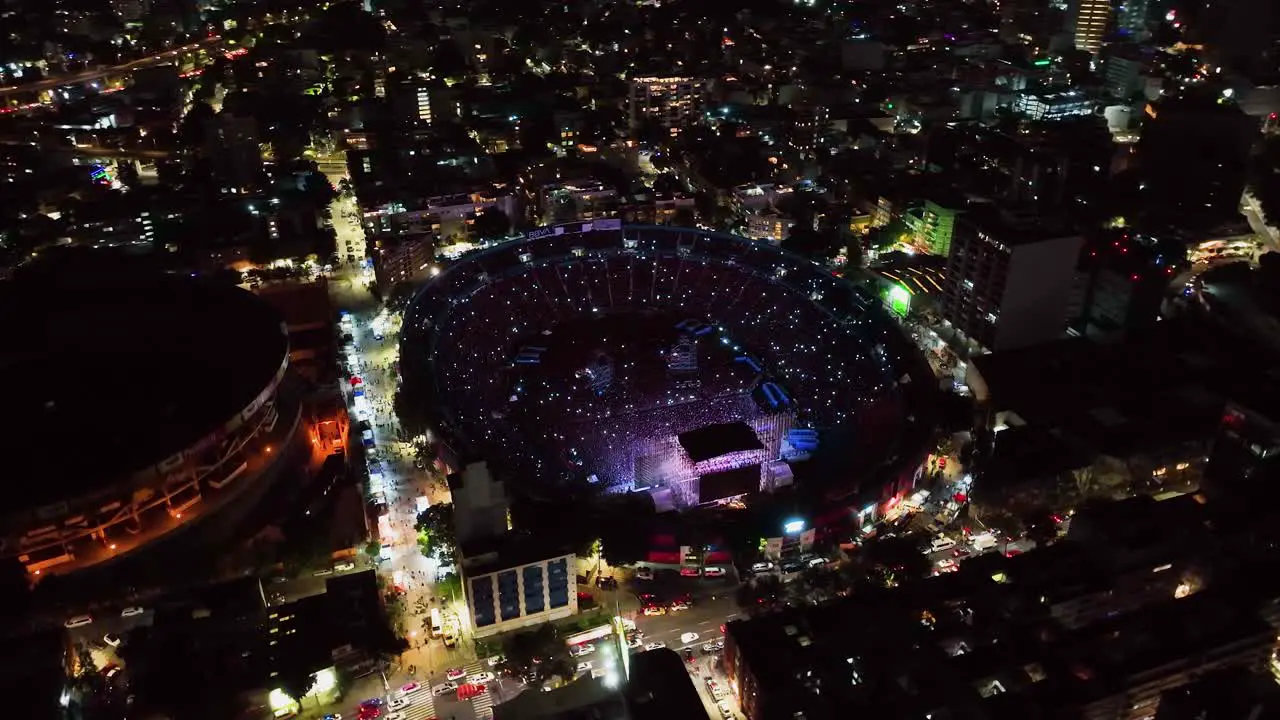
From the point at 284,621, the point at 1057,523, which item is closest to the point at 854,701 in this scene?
the point at 1057,523

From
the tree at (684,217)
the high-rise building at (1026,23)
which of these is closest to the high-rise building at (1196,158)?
the tree at (684,217)

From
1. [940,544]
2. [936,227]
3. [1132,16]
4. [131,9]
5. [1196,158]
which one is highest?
[131,9]

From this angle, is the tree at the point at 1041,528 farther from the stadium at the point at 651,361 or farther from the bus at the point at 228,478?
the bus at the point at 228,478

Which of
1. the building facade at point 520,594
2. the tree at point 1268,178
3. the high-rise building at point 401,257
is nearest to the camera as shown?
the building facade at point 520,594

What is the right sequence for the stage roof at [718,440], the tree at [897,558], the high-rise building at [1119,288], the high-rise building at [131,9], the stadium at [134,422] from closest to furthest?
the stadium at [134,422], the tree at [897,558], the stage roof at [718,440], the high-rise building at [1119,288], the high-rise building at [131,9]

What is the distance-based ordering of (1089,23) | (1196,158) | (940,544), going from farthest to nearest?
(1089,23)
(1196,158)
(940,544)

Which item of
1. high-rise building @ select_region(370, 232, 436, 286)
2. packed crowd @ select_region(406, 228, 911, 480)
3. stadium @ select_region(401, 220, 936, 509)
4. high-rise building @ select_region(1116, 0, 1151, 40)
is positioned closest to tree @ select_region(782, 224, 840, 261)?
packed crowd @ select_region(406, 228, 911, 480)

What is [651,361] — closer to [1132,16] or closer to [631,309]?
[631,309]

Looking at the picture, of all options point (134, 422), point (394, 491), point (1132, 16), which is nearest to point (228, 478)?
point (134, 422)
